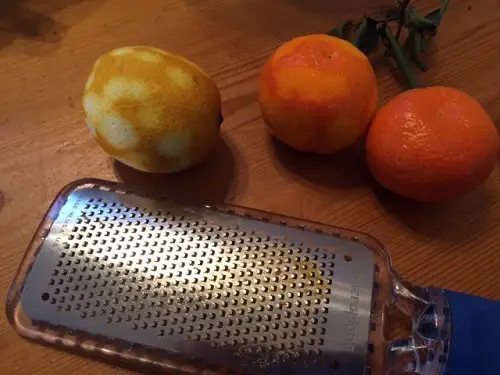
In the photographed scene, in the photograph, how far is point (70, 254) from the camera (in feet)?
1.70

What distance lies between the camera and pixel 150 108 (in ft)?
1.64

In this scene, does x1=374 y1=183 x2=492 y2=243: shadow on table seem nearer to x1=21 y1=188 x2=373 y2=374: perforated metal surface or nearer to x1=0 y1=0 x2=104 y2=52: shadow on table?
x1=21 y1=188 x2=373 y2=374: perforated metal surface

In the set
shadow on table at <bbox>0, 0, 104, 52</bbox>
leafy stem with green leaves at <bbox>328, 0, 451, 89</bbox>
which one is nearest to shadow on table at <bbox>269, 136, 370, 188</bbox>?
leafy stem with green leaves at <bbox>328, 0, 451, 89</bbox>

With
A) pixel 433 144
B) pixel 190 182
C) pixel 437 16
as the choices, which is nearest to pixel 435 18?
pixel 437 16

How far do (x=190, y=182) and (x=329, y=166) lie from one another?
14 cm

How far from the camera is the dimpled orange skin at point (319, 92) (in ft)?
1.69

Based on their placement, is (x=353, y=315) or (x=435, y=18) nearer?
(x=353, y=315)

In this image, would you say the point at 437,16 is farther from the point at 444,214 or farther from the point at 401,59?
the point at 444,214

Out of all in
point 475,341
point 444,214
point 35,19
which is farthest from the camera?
point 35,19

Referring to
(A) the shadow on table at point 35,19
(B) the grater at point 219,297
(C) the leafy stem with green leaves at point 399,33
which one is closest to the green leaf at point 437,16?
(C) the leafy stem with green leaves at point 399,33

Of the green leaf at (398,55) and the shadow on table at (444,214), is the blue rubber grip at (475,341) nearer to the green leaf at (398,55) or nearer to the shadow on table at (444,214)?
the shadow on table at (444,214)

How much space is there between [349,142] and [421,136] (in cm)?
8

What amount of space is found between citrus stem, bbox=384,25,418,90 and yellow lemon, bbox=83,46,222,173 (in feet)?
0.73

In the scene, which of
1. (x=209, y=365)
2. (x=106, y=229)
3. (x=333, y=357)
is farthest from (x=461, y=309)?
(x=106, y=229)
